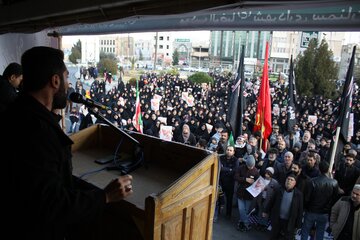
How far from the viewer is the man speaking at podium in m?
1.23

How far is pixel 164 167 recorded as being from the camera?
2049 millimetres

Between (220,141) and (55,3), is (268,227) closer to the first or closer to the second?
(220,141)

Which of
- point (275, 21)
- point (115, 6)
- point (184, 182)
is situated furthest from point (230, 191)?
point (184, 182)

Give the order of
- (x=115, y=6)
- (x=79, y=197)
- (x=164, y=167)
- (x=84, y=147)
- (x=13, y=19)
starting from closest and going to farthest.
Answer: (x=79, y=197) → (x=164, y=167) → (x=84, y=147) → (x=115, y=6) → (x=13, y=19)

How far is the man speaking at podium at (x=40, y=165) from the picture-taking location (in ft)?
4.03

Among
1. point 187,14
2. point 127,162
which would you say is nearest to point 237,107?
point 187,14

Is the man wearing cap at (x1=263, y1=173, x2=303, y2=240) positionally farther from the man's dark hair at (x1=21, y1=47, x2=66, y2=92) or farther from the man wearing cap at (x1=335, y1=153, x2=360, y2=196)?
the man's dark hair at (x1=21, y1=47, x2=66, y2=92)

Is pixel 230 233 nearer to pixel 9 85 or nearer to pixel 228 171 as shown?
pixel 228 171

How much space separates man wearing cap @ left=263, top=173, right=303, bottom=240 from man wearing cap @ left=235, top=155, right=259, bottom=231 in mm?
514

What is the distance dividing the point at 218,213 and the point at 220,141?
1.91 meters

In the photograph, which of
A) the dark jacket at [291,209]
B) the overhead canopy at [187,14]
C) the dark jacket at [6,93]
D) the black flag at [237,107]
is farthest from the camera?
the black flag at [237,107]

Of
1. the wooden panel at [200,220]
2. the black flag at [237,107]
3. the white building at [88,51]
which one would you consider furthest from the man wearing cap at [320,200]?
the white building at [88,51]

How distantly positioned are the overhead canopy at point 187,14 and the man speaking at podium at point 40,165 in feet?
4.29

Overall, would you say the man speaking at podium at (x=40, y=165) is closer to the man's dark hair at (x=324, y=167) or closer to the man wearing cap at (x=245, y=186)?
the man's dark hair at (x=324, y=167)
